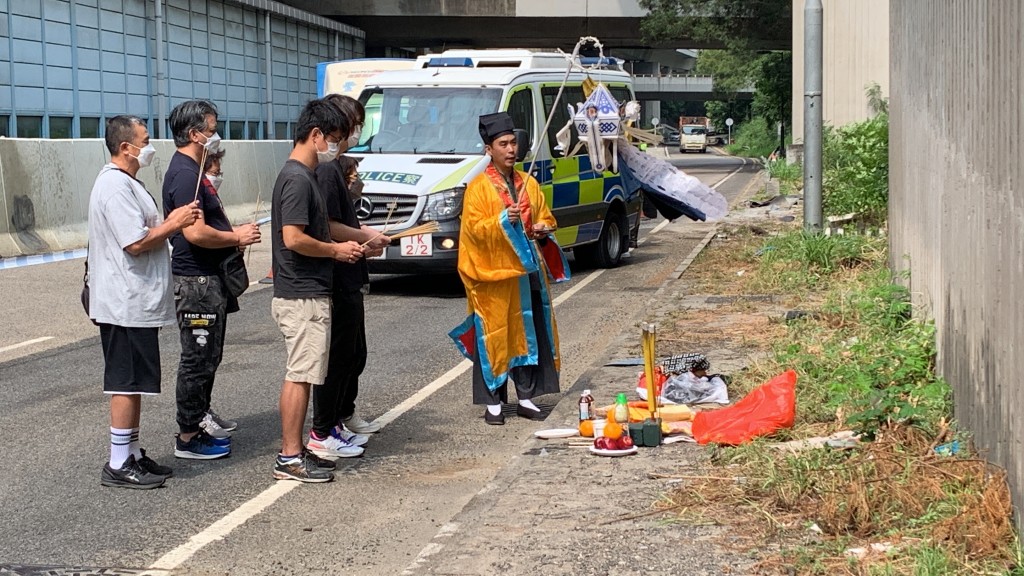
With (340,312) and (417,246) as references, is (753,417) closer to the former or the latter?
(340,312)

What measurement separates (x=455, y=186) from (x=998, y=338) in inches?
344

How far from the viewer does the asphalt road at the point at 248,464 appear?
5.65 m

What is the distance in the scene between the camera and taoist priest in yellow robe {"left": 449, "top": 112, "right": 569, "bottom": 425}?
25.8 feet

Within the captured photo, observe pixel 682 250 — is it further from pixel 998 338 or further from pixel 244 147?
pixel 998 338

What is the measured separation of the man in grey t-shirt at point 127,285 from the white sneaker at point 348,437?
1057 millimetres

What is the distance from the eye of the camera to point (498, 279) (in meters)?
7.87

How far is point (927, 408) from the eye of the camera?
6.62m

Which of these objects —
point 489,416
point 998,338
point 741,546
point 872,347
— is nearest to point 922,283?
point 872,347

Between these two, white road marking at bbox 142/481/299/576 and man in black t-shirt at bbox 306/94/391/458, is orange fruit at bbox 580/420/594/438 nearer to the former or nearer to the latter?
man in black t-shirt at bbox 306/94/391/458

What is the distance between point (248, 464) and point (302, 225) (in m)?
1.43

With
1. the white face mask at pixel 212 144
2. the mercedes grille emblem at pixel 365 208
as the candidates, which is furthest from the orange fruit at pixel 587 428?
the mercedes grille emblem at pixel 365 208

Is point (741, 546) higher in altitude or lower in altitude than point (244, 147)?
lower

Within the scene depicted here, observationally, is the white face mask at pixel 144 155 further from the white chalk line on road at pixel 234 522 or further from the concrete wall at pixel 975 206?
the concrete wall at pixel 975 206

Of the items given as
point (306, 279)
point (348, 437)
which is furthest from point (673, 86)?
point (306, 279)
